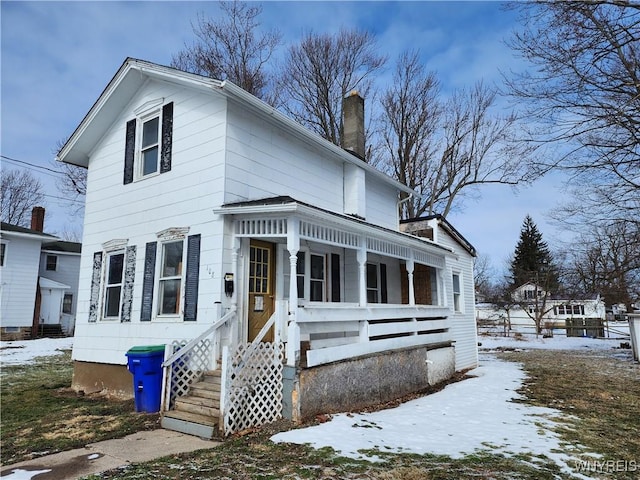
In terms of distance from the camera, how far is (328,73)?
2317 cm

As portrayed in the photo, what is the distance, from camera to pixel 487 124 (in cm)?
2280

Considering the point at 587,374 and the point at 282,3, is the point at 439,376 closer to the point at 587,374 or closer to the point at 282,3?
the point at 587,374

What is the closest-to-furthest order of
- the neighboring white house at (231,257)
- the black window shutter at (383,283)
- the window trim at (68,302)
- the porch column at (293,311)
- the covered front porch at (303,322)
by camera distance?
the covered front porch at (303,322), the porch column at (293,311), the neighboring white house at (231,257), the black window shutter at (383,283), the window trim at (68,302)

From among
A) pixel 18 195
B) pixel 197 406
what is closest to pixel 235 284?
pixel 197 406

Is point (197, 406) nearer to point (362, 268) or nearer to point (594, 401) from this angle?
point (362, 268)

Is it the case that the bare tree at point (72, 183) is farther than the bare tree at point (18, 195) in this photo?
No

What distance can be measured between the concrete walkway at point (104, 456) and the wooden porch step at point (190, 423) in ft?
0.29

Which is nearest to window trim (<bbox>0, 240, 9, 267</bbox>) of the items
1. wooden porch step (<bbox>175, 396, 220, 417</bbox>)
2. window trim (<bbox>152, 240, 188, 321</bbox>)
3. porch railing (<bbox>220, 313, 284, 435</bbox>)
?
window trim (<bbox>152, 240, 188, 321</bbox>)

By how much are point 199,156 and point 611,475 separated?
812 centimetres

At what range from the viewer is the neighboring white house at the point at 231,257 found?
6988 millimetres

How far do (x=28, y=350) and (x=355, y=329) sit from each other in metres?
16.9

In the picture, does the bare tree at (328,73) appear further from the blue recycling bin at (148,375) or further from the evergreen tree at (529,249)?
the evergreen tree at (529,249)

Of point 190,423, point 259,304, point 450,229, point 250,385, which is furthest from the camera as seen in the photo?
point 450,229

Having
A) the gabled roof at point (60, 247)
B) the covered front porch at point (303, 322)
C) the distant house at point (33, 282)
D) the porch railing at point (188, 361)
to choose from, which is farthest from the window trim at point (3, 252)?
the covered front porch at point (303, 322)
